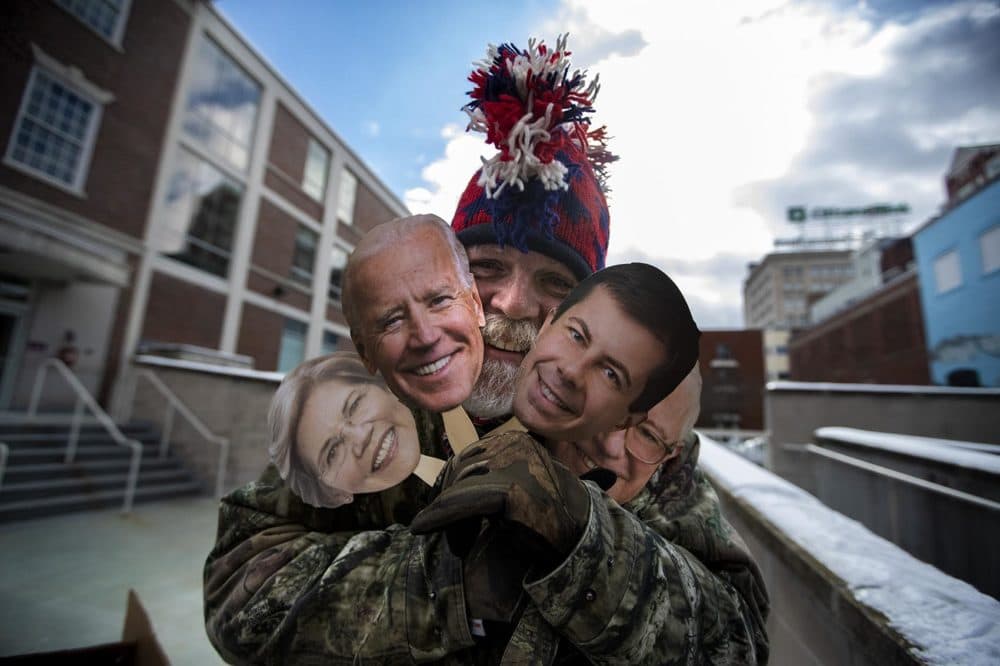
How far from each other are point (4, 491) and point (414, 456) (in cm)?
709

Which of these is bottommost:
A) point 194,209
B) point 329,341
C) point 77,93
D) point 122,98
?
point 329,341

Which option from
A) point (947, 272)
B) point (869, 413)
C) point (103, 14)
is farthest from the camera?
point (947, 272)

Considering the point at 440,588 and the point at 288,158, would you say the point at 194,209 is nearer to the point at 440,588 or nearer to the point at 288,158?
the point at 288,158

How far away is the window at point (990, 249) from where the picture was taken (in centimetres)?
877

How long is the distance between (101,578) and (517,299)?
4805 mm

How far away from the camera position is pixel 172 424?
740 cm

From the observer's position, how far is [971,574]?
8.88 ft

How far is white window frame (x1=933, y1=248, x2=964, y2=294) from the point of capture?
11188mm

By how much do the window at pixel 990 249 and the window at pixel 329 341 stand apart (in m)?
12.8

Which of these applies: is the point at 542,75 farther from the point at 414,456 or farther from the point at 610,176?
the point at 414,456

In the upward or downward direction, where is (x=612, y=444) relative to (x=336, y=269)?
downward

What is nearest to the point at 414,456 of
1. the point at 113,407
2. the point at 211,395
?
the point at 211,395

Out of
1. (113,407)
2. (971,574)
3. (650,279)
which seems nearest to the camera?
(650,279)

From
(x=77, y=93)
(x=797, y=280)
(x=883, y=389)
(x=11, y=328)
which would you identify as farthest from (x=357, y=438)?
(x=797, y=280)
